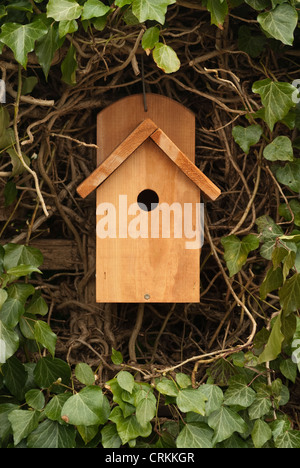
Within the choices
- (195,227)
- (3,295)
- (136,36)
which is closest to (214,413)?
(195,227)

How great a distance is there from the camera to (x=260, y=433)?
1521 millimetres

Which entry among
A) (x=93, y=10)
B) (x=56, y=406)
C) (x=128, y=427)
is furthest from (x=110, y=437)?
(x=93, y=10)

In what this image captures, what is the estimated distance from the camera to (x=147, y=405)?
1.50m

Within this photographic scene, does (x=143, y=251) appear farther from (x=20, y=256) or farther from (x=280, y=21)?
(x=280, y=21)

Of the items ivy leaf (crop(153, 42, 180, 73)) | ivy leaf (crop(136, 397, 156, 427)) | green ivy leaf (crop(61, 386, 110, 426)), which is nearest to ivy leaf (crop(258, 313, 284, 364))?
ivy leaf (crop(136, 397, 156, 427))

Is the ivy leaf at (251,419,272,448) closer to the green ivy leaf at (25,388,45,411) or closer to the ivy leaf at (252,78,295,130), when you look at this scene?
the green ivy leaf at (25,388,45,411)

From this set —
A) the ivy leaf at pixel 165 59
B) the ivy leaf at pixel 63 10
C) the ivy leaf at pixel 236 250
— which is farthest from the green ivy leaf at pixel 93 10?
the ivy leaf at pixel 236 250

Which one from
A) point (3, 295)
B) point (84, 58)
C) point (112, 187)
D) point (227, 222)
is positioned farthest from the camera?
point (227, 222)

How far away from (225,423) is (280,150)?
73cm

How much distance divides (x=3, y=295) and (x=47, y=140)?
0.50 meters

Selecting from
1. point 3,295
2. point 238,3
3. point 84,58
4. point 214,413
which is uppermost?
point 238,3

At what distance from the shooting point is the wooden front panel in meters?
1.52

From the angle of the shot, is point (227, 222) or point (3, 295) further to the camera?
point (227, 222)

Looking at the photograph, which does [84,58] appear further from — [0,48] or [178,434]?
[178,434]
